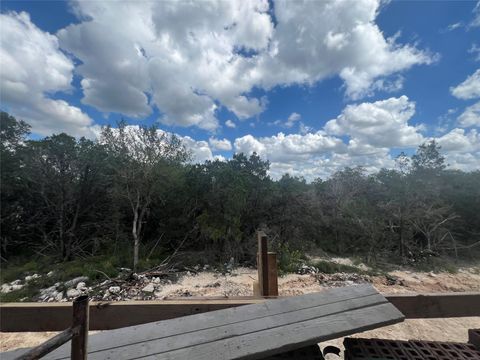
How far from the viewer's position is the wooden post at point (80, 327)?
2.66ft

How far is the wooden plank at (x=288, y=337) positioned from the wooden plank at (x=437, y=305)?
1.09ft

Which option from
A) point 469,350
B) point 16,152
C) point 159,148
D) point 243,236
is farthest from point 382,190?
point 16,152

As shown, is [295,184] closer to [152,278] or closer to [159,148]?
[159,148]

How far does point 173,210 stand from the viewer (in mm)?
9859

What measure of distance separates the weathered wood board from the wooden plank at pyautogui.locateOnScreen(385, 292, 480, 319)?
266 millimetres

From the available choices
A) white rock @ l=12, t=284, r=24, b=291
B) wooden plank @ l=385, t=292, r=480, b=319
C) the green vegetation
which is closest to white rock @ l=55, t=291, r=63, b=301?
white rock @ l=12, t=284, r=24, b=291

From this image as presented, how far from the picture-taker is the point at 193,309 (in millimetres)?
1376

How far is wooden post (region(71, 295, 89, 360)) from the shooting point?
812 millimetres

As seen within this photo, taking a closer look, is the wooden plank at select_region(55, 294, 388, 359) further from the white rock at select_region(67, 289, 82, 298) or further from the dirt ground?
the white rock at select_region(67, 289, 82, 298)

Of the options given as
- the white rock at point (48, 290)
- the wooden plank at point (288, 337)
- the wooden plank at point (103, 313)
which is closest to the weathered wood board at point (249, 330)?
the wooden plank at point (288, 337)

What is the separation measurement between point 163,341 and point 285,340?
52 centimetres

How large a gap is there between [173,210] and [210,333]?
9094 mm

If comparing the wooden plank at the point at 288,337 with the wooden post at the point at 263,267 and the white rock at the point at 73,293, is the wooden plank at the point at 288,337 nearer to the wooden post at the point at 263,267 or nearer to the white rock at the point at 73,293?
the wooden post at the point at 263,267

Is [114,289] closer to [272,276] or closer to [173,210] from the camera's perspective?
[173,210]
